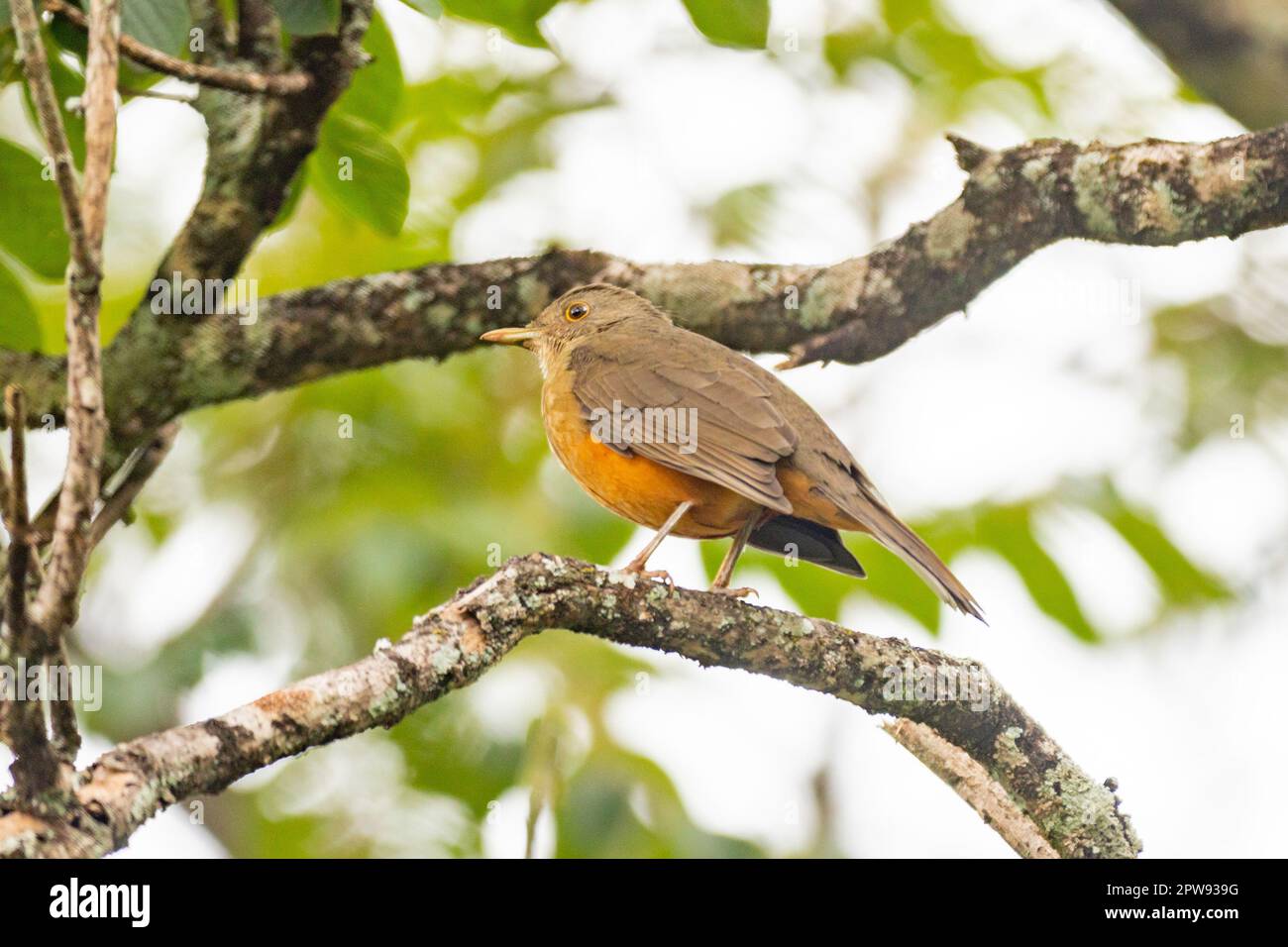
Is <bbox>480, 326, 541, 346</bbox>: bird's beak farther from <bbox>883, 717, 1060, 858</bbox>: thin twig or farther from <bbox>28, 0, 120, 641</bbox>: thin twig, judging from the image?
<bbox>28, 0, 120, 641</bbox>: thin twig

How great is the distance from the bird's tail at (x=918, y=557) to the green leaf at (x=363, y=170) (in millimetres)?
2081

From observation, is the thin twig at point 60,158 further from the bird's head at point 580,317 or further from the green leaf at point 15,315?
the bird's head at point 580,317

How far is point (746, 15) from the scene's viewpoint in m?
5.06

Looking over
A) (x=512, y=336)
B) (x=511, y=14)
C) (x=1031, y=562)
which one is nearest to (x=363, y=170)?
(x=511, y=14)

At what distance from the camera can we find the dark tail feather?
222 inches

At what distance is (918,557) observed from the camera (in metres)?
5.15

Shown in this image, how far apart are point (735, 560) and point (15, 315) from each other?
2781 mm

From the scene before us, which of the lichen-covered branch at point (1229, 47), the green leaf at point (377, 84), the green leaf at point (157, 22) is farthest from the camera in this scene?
the lichen-covered branch at point (1229, 47)

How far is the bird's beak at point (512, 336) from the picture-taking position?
5.72 m

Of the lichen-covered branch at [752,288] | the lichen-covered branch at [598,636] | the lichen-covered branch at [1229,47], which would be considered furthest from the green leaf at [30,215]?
the lichen-covered branch at [1229,47]

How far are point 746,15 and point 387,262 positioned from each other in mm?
3366

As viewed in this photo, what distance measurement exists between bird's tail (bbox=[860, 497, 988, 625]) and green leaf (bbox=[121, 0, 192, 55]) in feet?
9.22
